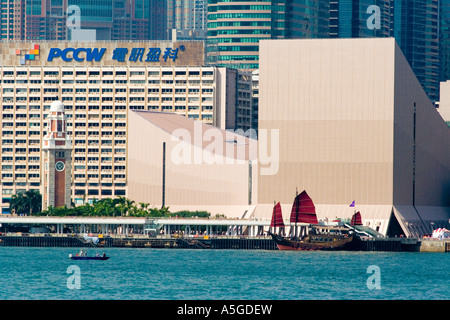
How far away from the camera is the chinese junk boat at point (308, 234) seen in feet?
547

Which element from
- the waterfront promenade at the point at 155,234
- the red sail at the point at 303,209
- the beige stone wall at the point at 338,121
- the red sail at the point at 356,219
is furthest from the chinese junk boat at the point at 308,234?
the beige stone wall at the point at 338,121

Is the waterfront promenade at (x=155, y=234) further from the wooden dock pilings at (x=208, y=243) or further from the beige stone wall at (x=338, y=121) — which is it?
the beige stone wall at (x=338, y=121)

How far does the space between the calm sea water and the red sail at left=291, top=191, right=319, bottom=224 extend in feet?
43.7

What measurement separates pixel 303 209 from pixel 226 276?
193 feet

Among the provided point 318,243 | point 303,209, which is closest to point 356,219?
point 303,209

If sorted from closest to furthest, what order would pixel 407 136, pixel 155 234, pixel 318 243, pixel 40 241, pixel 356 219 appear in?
pixel 318 243
pixel 40 241
pixel 356 219
pixel 155 234
pixel 407 136

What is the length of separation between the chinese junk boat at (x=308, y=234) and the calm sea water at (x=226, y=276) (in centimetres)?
591

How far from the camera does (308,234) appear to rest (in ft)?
555

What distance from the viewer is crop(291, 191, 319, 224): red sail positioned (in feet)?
568

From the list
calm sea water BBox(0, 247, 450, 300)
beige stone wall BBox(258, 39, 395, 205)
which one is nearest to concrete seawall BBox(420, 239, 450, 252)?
calm sea water BBox(0, 247, 450, 300)

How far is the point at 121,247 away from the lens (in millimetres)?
173250

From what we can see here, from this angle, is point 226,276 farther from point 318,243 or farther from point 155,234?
point 155,234
